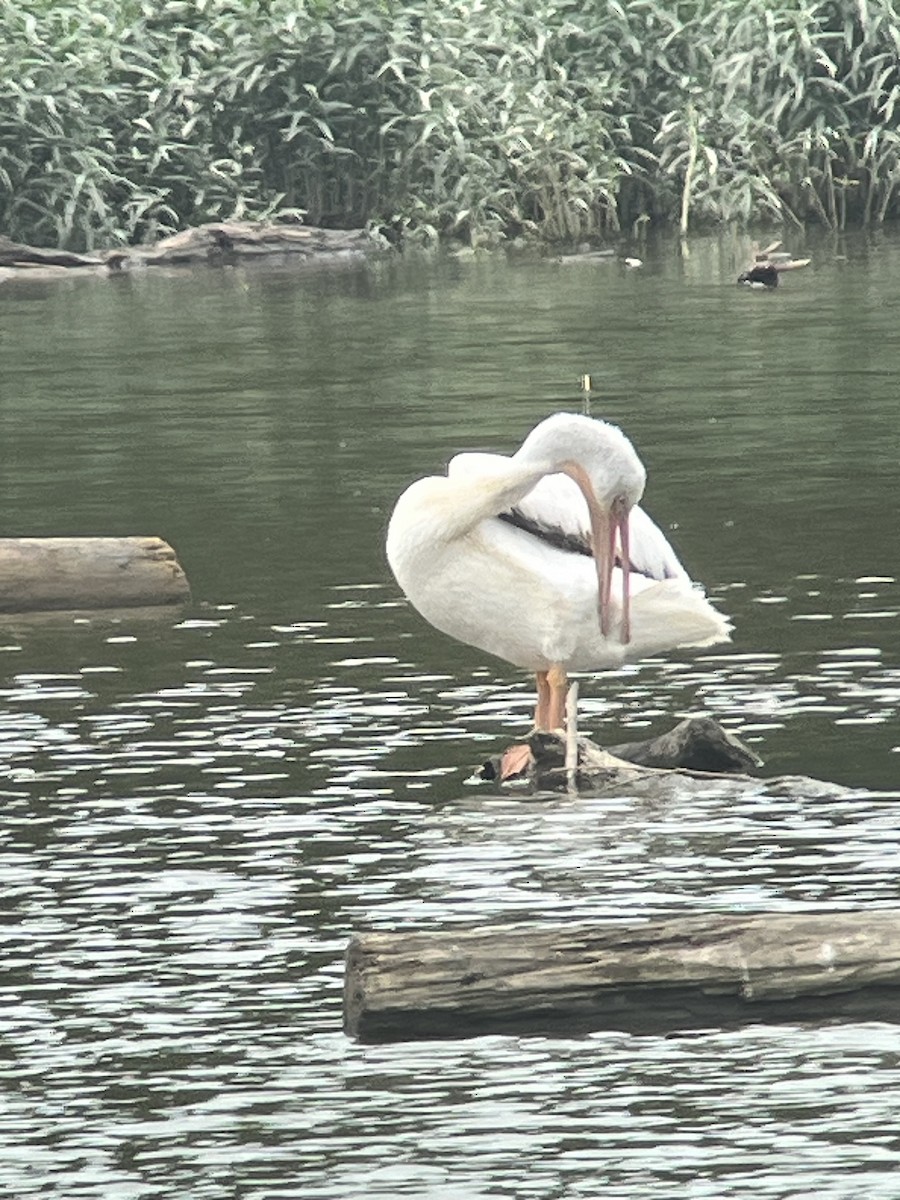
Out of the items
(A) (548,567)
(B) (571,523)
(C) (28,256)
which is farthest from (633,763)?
(C) (28,256)

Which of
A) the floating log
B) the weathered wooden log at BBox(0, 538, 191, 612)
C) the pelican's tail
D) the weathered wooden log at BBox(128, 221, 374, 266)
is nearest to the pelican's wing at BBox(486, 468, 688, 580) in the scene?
the pelican's tail

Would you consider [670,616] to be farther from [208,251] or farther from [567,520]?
[208,251]

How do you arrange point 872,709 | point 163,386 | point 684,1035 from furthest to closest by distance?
1. point 163,386
2. point 872,709
3. point 684,1035

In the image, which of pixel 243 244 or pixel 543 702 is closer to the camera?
pixel 543 702

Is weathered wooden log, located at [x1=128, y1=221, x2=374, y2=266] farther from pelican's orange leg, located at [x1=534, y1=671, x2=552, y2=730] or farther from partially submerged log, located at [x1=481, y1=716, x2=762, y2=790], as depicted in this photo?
partially submerged log, located at [x1=481, y1=716, x2=762, y2=790]

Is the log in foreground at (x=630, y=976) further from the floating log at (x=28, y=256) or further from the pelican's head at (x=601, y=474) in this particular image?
the floating log at (x=28, y=256)

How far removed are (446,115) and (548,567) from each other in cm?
2466

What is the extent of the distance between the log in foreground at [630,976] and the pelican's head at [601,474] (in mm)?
2711

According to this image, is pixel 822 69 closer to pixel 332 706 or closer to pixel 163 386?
pixel 163 386

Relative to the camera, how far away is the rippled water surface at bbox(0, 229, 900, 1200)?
6.61 metres

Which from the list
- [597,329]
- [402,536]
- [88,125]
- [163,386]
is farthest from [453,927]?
[88,125]

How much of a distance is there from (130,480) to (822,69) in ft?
62.5

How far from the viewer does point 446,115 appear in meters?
34.1

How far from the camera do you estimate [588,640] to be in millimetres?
9898
